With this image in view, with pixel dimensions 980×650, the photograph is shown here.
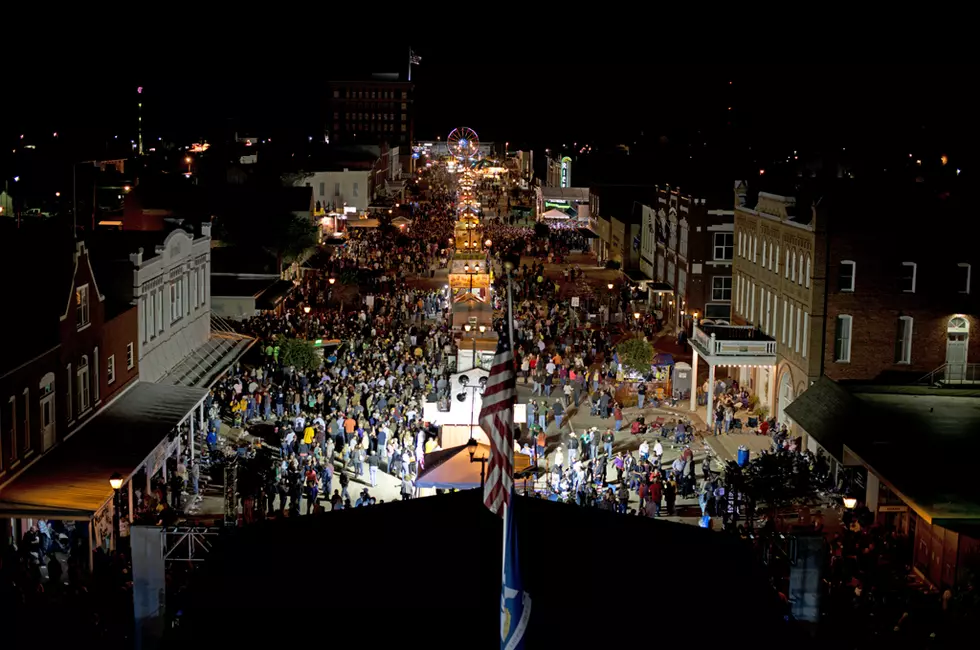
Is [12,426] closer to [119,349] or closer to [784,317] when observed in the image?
[119,349]

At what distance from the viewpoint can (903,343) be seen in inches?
1394

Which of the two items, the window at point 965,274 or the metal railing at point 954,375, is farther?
the window at point 965,274

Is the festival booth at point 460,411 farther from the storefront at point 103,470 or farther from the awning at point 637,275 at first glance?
the awning at point 637,275

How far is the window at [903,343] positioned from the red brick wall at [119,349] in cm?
2012

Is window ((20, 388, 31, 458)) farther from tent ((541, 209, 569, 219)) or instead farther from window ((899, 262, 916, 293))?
tent ((541, 209, 569, 219))

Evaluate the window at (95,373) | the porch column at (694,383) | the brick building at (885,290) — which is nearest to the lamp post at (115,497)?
the window at (95,373)

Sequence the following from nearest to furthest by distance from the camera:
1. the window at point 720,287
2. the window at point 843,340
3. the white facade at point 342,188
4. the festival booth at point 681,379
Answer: the window at point 843,340
the festival booth at point 681,379
the window at point 720,287
the white facade at point 342,188

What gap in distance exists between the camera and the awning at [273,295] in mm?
50438

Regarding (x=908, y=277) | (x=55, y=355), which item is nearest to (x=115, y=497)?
(x=55, y=355)

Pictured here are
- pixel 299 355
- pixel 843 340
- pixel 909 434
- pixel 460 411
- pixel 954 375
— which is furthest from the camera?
pixel 299 355

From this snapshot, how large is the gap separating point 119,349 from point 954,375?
70.8ft

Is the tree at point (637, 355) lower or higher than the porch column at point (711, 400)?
higher

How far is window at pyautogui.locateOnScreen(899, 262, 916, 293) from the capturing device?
35.2 meters

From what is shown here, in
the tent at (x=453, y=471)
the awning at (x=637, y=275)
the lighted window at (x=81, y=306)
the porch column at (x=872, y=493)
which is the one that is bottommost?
the porch column at (x=872, y=493)
